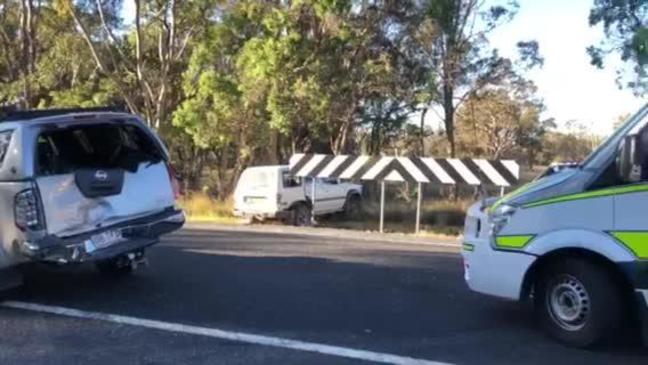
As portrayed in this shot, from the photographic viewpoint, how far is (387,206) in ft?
84.9

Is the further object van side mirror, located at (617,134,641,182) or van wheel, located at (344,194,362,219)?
van wheel, located at (344,194,362,219)

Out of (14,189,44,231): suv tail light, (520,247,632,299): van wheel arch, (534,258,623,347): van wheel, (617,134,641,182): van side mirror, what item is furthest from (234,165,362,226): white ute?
(617,134,641,182): van side mirror

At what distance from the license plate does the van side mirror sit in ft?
15.0

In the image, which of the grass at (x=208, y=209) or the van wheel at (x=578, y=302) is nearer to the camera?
the van wheel at (x=578, y=302)

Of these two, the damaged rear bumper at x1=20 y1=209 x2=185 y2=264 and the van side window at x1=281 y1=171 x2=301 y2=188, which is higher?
the van side window at x1=281 y1=171 x2=301 y2=188

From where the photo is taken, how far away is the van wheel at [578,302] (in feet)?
19.2

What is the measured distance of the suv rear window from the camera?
8258 mm

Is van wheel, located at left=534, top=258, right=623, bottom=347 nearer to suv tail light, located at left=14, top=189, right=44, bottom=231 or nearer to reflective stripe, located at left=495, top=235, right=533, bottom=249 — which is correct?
reflective stripe, located at left=495, top=235, right=533, bottom=249

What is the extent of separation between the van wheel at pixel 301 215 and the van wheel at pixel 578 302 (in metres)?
15.1

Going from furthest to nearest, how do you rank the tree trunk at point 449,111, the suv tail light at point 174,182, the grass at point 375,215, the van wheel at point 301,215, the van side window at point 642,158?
the tree trunk at point 449,111
the grass at point 375,215
the van wheel at point 301,215
the suv tail light at point 174,182
the van side window at point 642,158

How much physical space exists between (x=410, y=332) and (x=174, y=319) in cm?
201

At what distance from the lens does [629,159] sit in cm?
568

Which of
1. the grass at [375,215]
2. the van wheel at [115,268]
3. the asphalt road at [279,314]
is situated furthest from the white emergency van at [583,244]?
the grass at [375,215]

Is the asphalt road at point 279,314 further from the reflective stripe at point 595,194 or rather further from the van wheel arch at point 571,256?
the reflective stripe at point 595,194
